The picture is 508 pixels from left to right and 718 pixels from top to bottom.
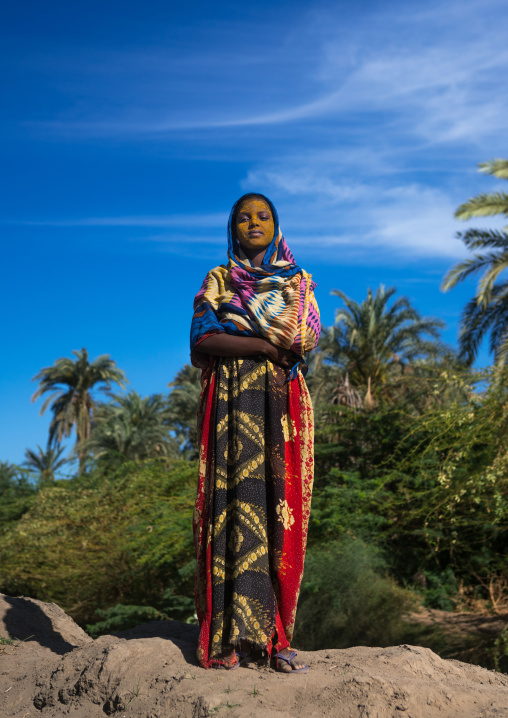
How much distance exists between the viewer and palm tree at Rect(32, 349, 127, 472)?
3117 cm

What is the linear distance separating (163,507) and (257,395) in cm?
829

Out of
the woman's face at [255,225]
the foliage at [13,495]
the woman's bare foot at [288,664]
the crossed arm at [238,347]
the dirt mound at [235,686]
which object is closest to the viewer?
the dirt mound at [235,686]

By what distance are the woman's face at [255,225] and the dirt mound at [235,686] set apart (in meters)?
2.53

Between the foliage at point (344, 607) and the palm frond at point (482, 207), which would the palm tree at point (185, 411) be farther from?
the foliage at point (344, 607)

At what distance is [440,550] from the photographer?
35.9 ft

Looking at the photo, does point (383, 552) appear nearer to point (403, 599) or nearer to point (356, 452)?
point (403, 599)

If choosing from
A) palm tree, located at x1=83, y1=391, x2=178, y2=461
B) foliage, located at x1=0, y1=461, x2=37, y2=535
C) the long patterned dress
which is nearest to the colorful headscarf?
the long patterned dress

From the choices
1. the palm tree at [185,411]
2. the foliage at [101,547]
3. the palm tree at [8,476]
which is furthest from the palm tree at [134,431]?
the foliage at [101,547]

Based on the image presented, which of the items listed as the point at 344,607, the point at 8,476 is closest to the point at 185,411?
the point at 8,476

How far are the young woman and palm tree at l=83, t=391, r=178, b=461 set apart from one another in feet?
64.1

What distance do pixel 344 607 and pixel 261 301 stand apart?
6408mm

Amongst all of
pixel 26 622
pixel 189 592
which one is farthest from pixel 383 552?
pixel 26 622

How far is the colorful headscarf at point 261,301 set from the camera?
3.86 meters

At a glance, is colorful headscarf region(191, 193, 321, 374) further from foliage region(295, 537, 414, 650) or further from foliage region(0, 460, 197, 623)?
foliage region(0, 460, 197, 623)
